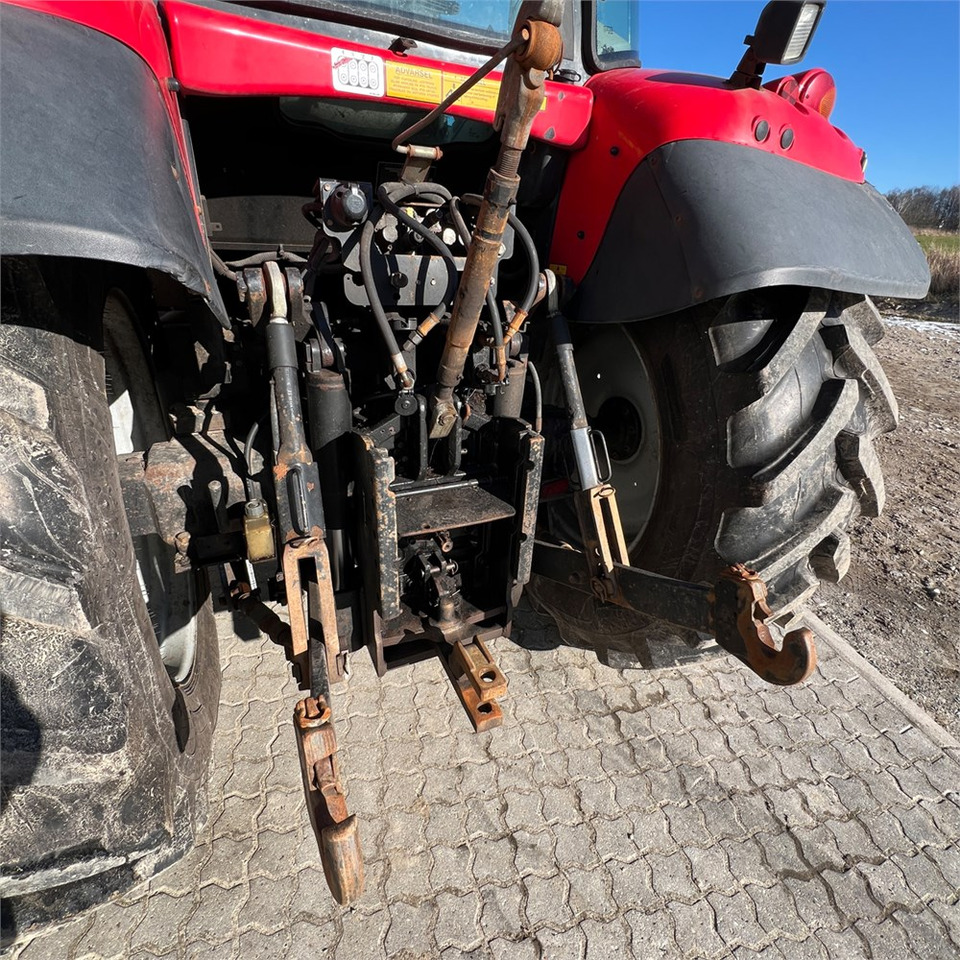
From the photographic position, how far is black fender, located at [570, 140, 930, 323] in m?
1.33

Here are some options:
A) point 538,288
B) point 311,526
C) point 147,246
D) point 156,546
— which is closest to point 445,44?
point 538,288

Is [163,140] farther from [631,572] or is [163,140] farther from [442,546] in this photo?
[631,572]

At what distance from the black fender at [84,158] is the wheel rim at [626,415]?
1254mm

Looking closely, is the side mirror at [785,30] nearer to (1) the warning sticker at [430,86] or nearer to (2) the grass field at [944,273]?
(1) the warning sticker at [430,86]

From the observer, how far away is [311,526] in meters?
1.41

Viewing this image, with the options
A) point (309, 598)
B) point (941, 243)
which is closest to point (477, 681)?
point (309, 598)

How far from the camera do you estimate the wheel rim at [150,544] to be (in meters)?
1.62

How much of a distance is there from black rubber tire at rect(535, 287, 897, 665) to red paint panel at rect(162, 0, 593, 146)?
94cm

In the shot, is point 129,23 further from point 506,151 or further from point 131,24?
point 506,151

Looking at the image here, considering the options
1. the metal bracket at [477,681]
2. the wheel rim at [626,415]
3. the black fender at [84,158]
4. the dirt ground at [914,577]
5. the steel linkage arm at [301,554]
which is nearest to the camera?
the black fender at [84,158]

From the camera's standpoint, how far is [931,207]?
22.3 metres

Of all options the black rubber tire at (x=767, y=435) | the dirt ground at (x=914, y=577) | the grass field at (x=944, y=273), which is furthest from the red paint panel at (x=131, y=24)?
the grass field at (x=944, y=273)

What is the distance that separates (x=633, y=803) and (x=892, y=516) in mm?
2967

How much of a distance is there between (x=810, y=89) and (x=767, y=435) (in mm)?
1134
